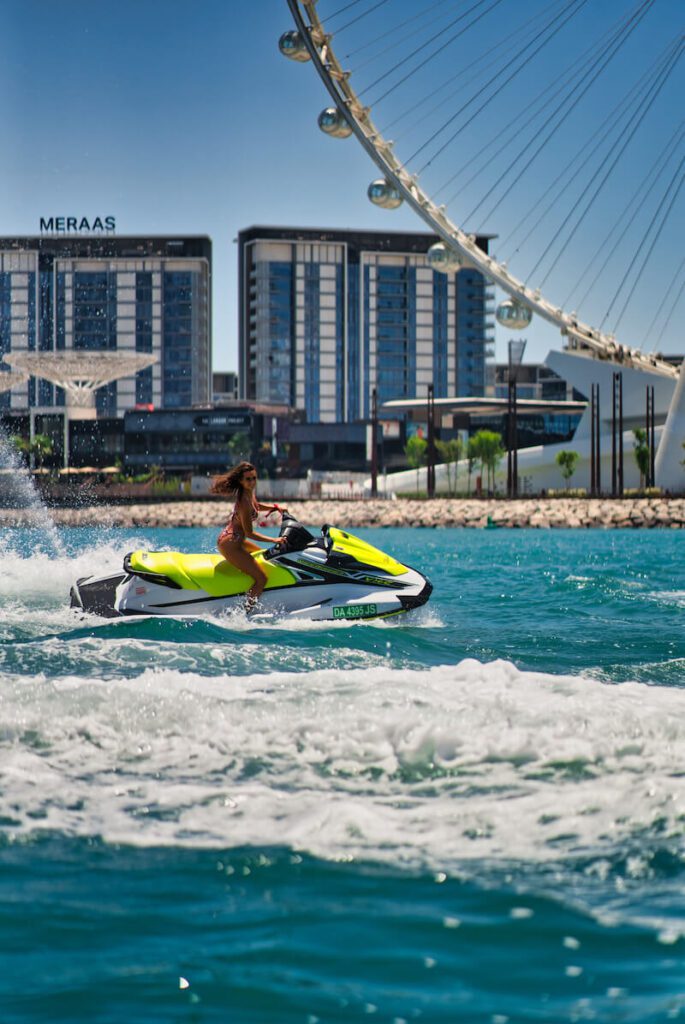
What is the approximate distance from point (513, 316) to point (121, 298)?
A: 11908 centimetres

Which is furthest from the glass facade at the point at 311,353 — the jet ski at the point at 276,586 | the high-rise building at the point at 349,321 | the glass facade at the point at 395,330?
the jet ski at the point at 276,586

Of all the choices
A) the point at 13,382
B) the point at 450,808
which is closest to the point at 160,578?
the point at 450,808

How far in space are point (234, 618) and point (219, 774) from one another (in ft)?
19.3

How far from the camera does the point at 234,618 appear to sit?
11.4 metres

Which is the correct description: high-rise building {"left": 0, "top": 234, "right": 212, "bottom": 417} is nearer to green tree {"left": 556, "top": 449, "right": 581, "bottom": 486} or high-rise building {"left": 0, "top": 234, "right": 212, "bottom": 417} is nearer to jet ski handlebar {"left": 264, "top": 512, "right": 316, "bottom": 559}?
green tree {"left": 556, "top": 449, "right": 581, "bottom": 486}

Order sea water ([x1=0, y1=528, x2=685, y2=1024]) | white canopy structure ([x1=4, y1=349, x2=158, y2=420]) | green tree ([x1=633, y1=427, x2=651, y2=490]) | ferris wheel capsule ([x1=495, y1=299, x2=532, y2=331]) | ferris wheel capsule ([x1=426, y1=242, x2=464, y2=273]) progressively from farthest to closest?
white canopy structure ([x1=4, y1=349, x2=158, y2=420]) → green tree ([x1=633, y1=427, x2=651, y2=490]) → ferris wheel capsule ([x1=495, y1=299, x2=532, y2=331]) → ferris wheel capsule ([x1=426, y1=242, x2=464, y2=273]) → sea water ([x1=0, y1=528, x2=685, y2=1024])

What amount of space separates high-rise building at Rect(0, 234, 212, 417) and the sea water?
15244cm

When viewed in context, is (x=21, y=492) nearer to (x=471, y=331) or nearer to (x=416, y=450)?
(x=416, y=450)

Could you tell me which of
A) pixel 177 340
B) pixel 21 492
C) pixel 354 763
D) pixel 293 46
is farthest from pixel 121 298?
pixel 354 763

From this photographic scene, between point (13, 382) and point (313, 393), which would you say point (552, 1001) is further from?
point (313, 393)

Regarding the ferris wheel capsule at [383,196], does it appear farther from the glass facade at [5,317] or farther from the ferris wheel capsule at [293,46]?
the glass facade at [5,317]

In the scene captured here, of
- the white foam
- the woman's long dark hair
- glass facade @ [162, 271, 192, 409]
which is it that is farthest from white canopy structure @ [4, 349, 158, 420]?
the white foam

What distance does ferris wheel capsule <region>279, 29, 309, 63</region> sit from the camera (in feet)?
127

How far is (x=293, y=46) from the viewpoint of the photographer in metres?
39.0
